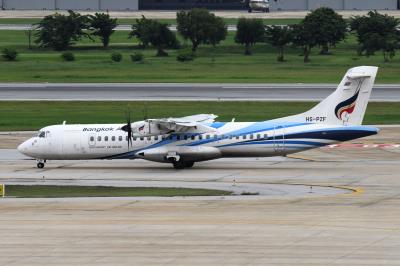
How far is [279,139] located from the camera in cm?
5344

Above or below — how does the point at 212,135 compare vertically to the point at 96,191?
above

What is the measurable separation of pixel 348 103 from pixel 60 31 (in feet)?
286

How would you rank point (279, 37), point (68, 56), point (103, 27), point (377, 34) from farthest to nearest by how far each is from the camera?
1. point (103, 27)
2. point (279, 37)
3. point (377, 34)
4. point (68, 56)

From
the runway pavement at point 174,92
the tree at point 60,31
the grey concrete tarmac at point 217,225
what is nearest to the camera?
the grey concrete tarmac at point 217,225

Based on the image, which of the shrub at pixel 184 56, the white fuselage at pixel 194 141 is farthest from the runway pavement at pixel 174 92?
the white fuselage at pixel 194 141

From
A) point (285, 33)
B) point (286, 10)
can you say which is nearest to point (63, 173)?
point (285, 33)

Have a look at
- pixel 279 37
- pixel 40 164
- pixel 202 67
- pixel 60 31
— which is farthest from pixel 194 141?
pixel 60 31

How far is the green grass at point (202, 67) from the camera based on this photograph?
102688 millimetres

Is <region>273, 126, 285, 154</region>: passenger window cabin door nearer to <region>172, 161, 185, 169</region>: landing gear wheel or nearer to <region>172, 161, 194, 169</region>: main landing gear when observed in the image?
<region>172, 161, 194, 169</region>: main landing gear

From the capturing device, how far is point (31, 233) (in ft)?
114

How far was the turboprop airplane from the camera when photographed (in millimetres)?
53406

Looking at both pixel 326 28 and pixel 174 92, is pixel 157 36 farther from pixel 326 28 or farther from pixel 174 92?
pixel 174 92

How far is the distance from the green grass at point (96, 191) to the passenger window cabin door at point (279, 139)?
7.96 metres

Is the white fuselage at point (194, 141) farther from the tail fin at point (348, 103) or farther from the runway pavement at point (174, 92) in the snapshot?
the runway pavement at point (174, 92)
